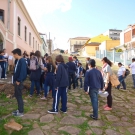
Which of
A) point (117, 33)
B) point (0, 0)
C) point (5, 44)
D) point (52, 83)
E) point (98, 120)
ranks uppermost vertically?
point (117, 33)

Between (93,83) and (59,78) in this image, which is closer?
(93,83)

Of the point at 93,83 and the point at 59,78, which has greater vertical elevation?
the point at 59,78

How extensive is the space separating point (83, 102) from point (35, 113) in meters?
2.20

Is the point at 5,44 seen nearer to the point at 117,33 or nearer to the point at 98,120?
the point at 98,120

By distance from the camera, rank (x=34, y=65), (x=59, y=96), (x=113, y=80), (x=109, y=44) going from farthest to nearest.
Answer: (x=109, y=44)
(x=34, y=65)
(x=113, y=80)
(x=59, y=96)

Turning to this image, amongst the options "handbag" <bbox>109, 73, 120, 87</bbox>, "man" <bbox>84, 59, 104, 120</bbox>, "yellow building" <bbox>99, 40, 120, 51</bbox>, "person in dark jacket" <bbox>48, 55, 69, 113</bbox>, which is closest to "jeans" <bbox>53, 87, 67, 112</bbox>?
"person in dark jacket" <bbox>48, 55, 69, 113</bbox>

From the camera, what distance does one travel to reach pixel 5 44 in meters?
12.2

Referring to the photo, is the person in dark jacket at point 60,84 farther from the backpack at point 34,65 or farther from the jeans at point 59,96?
the backpack at point 34,65

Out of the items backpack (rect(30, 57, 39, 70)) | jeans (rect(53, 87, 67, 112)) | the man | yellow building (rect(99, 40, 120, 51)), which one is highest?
yellow building (rect(99, 40, 120, 51))

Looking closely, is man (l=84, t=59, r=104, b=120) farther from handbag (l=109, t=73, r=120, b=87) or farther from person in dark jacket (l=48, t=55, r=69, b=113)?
handbag (l=109, t=73, r=120, b=87)

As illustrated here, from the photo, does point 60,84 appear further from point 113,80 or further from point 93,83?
point 113,80

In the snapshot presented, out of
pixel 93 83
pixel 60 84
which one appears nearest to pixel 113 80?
pixel 93 83

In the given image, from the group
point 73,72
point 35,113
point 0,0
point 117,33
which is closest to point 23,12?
point 0,0

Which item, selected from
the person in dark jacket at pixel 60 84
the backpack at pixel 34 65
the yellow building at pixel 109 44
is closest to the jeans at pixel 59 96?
the person in dark jacket at pixel 60 84
